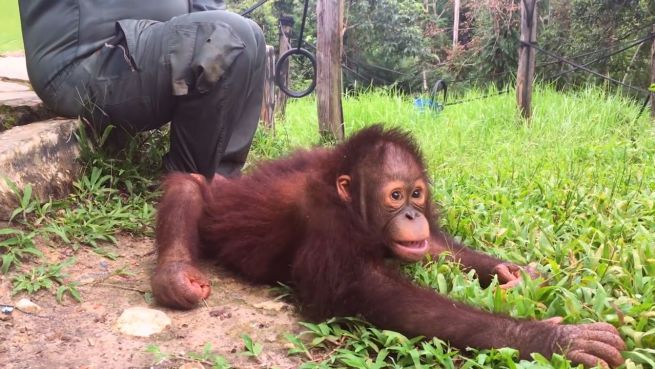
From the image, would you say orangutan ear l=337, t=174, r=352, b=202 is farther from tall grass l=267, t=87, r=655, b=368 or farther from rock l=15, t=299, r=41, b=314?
rock l=15, t=299, r=41, b=314

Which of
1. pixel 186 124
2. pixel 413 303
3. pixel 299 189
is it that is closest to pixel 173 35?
pixel 186 124

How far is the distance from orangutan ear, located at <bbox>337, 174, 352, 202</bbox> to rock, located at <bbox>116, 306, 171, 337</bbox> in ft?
2.30

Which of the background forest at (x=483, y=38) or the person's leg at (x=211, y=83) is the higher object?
the person's leg at (x=211, y=83)

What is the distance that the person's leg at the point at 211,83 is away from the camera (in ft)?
8.77

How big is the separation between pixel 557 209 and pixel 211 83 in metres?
1.65

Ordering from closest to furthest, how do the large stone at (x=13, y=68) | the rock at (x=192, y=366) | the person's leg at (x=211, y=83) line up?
the rock at (x=192, y=366), the person's leg at (x=211, y=83), the large stone at (x=13, y=68)

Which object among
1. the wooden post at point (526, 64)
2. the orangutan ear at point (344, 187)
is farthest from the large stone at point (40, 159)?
the wooden post at point (526, 64)

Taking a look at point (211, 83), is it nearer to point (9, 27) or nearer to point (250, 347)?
point (250, 347)

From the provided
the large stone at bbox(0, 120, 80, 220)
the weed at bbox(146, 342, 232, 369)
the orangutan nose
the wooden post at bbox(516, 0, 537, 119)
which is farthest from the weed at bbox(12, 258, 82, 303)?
the wooden post at bbox(516, 0, 537, 119)

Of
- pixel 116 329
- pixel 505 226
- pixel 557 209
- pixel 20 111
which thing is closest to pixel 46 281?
pixel 116 329

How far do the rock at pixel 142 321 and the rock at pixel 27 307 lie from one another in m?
0.27

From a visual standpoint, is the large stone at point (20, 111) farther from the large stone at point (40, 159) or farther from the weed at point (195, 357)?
the weed at point (195, 357)

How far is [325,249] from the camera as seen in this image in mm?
2080

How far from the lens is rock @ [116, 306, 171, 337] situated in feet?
6.54
